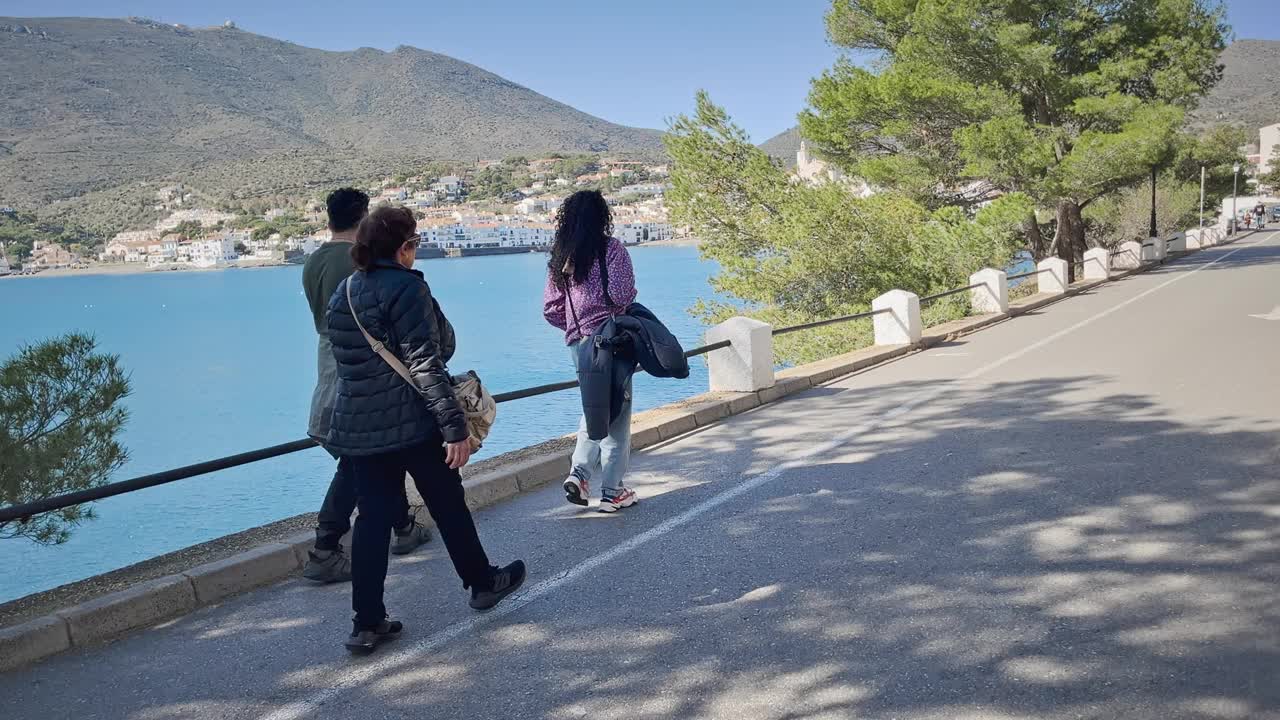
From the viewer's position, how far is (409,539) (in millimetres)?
5434

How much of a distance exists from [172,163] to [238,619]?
7141 inches

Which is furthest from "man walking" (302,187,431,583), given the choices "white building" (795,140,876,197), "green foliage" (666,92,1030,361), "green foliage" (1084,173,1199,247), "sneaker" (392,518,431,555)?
"green foliage" (1084,173,1199,247)

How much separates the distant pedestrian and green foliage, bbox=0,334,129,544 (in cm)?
611

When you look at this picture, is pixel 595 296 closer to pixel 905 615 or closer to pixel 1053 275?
pixel 905 615

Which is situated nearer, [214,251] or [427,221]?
[214,251]

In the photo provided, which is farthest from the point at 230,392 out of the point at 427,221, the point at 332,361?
the point at 427,221

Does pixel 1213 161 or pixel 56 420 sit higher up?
pixel 1213 161

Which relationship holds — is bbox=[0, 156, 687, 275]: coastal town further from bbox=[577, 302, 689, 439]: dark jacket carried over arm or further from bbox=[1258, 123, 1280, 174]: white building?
bbox=[577, 302, 689, 439]: dark jacket carried over arm

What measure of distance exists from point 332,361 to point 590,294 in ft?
5.04

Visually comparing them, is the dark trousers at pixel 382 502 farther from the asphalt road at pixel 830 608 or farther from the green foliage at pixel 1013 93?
the green foliage at pixel 1013 93

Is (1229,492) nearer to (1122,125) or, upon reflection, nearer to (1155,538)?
(1155,538)

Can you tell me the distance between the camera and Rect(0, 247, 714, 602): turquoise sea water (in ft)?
114

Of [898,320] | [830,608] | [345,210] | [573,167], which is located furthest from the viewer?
[573,167]

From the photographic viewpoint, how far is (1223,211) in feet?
278
